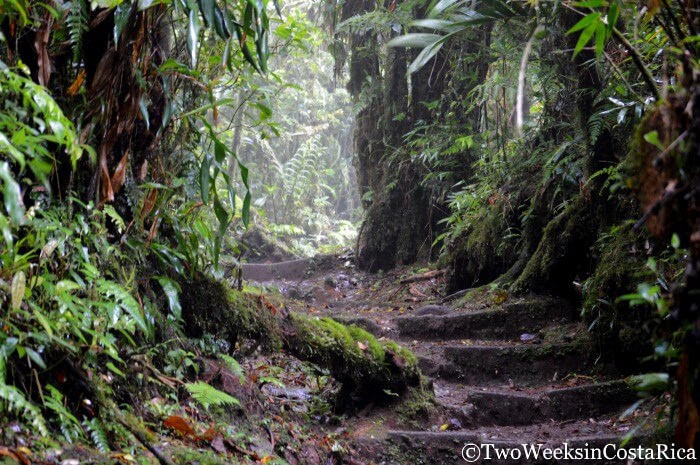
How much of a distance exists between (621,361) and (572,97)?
2889mm

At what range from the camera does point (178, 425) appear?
2.26 meters

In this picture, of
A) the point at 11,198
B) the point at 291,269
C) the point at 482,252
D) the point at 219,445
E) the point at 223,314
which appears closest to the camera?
the point at 11,198

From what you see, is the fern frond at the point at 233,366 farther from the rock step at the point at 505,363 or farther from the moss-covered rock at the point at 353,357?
the rock step at the point at 505,363


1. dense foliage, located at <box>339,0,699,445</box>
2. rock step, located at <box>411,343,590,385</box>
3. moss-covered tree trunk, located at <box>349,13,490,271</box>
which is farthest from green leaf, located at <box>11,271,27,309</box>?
moss-covered tree trunk, located at <box>349,13,490,271</box>

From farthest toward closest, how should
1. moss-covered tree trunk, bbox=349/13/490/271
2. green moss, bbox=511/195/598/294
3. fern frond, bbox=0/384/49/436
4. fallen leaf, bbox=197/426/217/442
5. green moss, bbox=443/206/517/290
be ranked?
moss-covered tree trunk, bbox=349/13/490/271, green moss, bbox=443/206/517/290, green moss, bbox=511/195/598/294, fallen leaf, bbox=197/426/217/442, fern frond, bbox=0/384/49/436

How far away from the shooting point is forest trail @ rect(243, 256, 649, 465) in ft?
11.3

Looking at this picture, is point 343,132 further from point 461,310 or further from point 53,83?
point 53,83

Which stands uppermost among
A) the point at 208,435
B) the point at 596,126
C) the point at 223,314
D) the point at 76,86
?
the point at 76,86

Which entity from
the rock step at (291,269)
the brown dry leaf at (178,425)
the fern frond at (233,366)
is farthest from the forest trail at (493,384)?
the rock step at (291,269)

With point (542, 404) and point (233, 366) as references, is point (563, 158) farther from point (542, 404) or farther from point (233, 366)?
point (233, 366)

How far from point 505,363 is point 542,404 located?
2.27 ft

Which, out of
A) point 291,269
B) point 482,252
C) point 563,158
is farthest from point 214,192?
point 291,269

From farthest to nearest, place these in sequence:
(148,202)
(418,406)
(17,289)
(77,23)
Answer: (418,406)
(148,202)
(77,23)
(17,289)

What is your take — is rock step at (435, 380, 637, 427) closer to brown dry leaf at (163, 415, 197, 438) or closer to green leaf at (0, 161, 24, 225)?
brown dry leaf at (163, 415, 197, 438)
